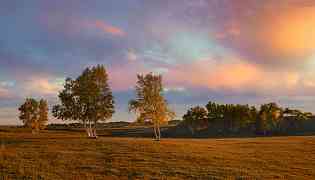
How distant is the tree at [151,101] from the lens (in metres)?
79.4

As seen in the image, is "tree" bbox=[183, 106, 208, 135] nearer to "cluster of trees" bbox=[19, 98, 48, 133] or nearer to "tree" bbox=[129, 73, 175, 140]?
"cluster of trees" bbox=[19, 98, 48, 133]

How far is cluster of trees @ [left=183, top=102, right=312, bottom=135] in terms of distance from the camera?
146875 mm

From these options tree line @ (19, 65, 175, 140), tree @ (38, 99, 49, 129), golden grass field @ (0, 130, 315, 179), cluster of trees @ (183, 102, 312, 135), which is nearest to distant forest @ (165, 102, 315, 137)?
cluster of trees @ (183, 102, 312, 135)

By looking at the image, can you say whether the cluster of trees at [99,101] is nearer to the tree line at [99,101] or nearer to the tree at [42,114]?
the tree line at [99,101]

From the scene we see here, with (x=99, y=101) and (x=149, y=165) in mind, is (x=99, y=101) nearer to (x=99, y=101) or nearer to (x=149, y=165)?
(x=99, y=101)

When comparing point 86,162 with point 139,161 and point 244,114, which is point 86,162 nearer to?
point 139,161

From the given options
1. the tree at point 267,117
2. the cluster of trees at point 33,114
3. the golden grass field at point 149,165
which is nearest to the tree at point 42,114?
the cluster of trees at point 33,114

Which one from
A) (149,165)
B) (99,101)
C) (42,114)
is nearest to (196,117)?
(42,114)

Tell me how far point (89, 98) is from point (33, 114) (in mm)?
59820

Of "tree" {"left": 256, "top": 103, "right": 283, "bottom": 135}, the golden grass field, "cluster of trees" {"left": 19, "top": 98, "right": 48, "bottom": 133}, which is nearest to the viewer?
the golden grass field

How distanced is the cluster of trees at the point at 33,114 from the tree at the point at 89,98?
5322cm

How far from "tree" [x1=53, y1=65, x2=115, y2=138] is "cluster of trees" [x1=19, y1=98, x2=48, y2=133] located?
53220 mm

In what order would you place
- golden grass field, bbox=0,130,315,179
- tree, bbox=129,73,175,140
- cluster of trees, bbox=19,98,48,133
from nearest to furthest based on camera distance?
golden grass field, bbox=0,130,315,179 → tree, bbox=129,73,175,140 → cluster of trees, bbox=19,98,48,133

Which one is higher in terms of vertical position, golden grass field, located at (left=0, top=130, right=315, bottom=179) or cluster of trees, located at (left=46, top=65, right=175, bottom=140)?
cluster of trees, located at (left=46, top=65, right=175, bottom=140)
